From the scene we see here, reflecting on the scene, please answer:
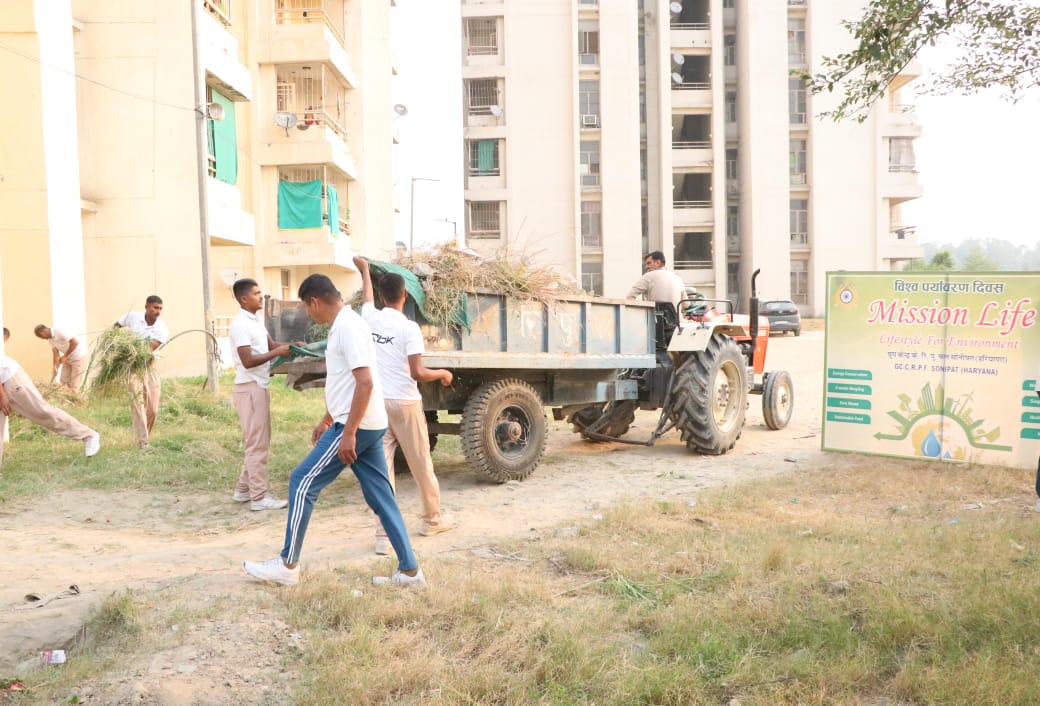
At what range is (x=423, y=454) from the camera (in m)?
6.32

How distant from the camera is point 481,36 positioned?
41.2 m

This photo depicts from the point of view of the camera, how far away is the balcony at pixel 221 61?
18531 mm

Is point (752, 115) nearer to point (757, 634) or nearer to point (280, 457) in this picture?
point (280, 457)

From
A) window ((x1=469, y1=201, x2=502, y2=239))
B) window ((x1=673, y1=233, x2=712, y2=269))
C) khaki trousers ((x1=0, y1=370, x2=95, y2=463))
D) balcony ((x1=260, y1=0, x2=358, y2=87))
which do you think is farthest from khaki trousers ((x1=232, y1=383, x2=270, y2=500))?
window ((x1=673, y1=233, x2=712, y2=269))

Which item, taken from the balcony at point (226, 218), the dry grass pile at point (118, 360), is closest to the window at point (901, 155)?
the balcony at point (226, 218)

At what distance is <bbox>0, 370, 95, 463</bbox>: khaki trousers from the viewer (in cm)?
880

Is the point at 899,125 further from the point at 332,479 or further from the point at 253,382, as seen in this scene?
the point at 332,479

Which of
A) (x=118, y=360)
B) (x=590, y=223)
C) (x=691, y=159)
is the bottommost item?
(x=118, y=360)

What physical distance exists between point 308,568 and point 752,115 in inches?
1534

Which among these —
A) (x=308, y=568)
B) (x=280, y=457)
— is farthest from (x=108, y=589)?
(x=280, y=457)

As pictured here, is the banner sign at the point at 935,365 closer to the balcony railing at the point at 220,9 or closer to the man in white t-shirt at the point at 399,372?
the man in white t-shirt at the point at 399,372

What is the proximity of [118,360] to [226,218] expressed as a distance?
1050cm

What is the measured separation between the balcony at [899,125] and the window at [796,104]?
351cm

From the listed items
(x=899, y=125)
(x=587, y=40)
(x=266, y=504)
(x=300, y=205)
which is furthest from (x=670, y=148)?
(x=266, y=504)
